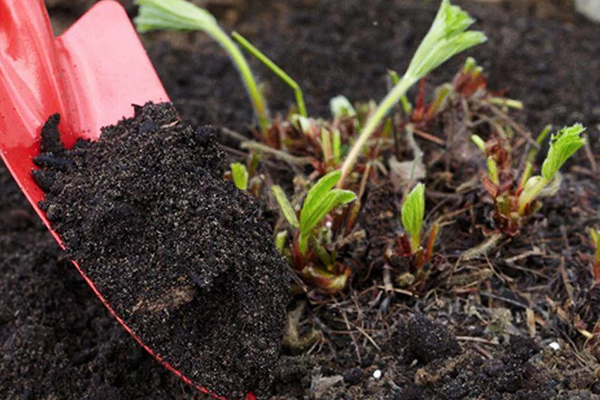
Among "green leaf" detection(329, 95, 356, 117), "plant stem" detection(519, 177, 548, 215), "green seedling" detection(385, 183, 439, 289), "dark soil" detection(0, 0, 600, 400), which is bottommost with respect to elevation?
"dark soil" detection(0, 0, 600, 400)

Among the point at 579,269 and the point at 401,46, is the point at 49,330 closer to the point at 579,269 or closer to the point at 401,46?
the point at 579,269

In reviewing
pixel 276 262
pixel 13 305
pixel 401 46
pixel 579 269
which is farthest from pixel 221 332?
pixel 401 46

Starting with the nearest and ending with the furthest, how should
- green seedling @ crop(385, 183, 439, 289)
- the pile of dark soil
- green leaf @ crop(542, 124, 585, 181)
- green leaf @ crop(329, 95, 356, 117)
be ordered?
the pile of dark soil
green leaf @ crop(542, 124, 585, 181)
green seedling @ crop(385, 183, 439, 289)
green leaf @ crop(329, 95, 356, 117)

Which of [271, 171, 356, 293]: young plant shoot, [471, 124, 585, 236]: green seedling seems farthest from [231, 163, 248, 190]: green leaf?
[471, 124, 585, 236]: green seedling

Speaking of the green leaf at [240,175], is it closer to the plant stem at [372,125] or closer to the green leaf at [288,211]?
the green leaf at [288,211]

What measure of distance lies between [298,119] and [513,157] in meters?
0.60

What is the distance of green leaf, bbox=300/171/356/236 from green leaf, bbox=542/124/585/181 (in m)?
0.42

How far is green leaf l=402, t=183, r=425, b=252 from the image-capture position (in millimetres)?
1421

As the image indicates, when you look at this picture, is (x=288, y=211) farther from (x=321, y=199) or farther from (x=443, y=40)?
(x=443, y=40)

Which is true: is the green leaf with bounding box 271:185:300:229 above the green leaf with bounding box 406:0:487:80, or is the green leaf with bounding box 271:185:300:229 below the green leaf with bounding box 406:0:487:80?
below

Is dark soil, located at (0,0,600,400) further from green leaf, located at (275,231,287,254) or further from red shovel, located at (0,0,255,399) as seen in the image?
red shovel, located at (0,0,255,399)

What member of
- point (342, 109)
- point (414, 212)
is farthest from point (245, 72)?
point (414, 212)

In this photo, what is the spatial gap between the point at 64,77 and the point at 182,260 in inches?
24.8

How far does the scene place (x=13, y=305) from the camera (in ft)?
5.24
